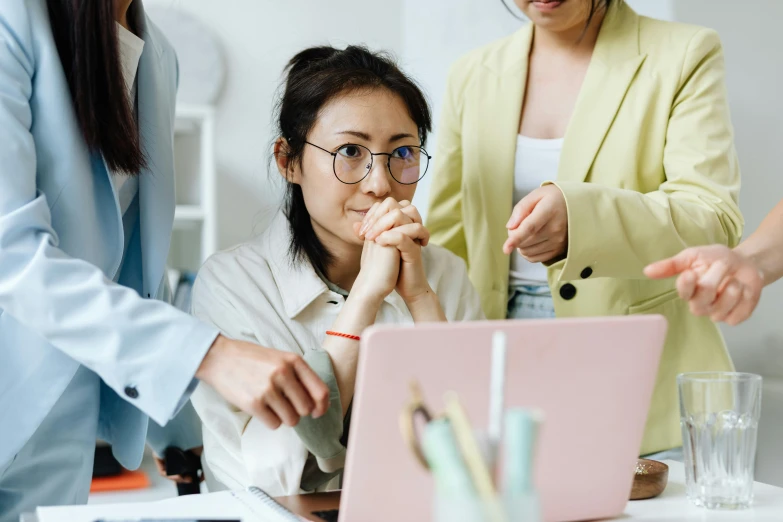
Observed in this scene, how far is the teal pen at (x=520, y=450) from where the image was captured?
52 centimetres

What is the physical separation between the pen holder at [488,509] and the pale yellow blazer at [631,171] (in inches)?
32.4

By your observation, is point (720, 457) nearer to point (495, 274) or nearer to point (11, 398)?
point (495, 274)

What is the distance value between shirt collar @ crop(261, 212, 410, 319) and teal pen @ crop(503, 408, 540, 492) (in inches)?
34.0

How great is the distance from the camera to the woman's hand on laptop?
0.89 meters

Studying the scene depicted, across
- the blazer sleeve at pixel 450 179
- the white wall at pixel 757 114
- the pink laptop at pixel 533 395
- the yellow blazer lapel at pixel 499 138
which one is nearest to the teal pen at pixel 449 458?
the pink laptop at pixel 533 395

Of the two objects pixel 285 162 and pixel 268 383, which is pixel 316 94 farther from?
pixel 268 383

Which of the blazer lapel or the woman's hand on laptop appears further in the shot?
the blazer lapel

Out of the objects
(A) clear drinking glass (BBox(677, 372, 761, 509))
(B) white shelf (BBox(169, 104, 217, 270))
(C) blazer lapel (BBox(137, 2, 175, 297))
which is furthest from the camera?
(B) white shelf (BBox(169, 104, 217, 270))

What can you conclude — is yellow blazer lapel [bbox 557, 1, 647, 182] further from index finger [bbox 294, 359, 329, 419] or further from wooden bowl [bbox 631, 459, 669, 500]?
index finger [bbox 294, 359, 329, 419]

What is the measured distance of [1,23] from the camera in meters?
1.07

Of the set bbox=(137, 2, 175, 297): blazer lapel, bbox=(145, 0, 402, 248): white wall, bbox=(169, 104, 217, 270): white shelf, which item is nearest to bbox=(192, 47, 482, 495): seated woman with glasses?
bbox=(137, 2, 175, 297): blazer lapel

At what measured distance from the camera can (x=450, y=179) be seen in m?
1.79

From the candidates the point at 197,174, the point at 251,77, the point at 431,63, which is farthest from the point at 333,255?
the point at 251,77

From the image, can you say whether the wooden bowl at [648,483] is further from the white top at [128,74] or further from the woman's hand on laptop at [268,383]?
the white top at [128,74]
